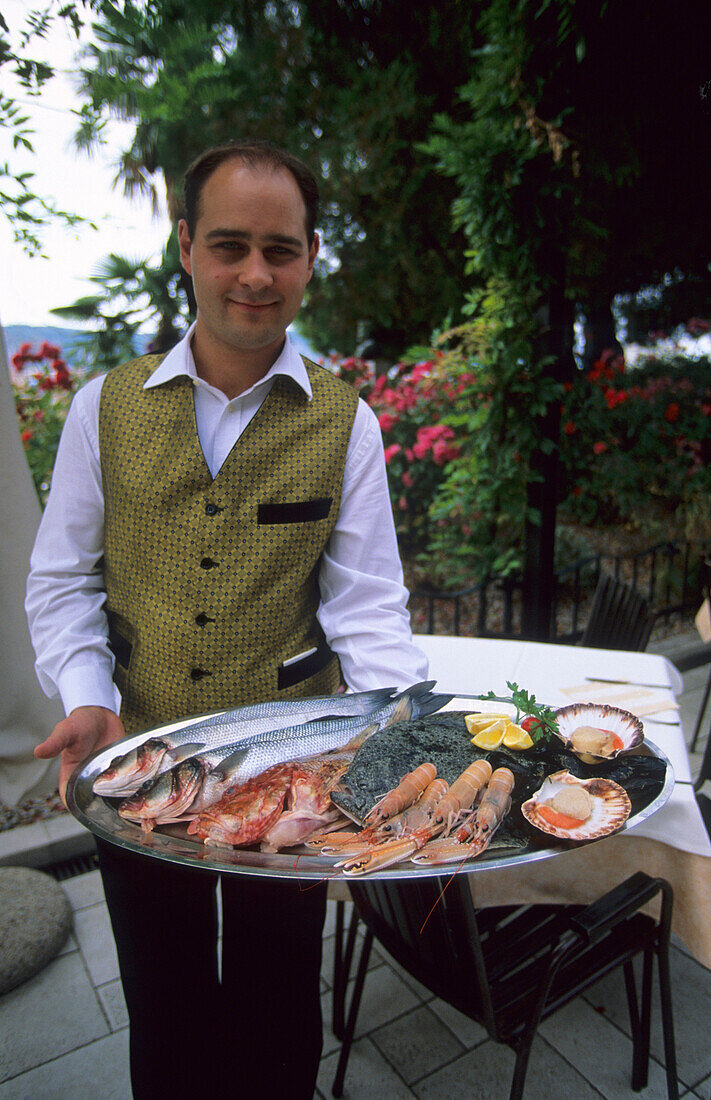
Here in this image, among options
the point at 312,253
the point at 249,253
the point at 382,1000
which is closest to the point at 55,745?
the point at 249,253

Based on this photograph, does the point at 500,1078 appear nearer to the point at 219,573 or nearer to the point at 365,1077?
the point at 365,1077

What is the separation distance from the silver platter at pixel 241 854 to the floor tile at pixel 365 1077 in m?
1.33

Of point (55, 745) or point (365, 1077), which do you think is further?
point (365, 1077)

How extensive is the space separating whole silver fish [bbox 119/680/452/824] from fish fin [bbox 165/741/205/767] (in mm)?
16

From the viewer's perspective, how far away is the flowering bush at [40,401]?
157 inches

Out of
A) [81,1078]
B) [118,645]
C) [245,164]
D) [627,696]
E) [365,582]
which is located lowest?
[81,1078]

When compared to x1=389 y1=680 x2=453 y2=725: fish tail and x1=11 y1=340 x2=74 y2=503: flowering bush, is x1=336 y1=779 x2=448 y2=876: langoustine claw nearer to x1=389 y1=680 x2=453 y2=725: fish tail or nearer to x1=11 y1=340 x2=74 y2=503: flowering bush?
x1=389 y1=680 x2=453 y2=725: fish tail

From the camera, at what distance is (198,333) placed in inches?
57.8

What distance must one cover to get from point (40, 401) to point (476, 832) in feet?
12.8

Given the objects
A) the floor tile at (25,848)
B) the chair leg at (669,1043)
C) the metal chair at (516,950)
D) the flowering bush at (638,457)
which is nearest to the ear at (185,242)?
the metal chair at (516,950)

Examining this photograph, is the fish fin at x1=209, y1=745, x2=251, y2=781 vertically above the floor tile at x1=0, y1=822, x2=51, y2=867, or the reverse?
the fish fin at x1=209, y1=745, x2=251, y2=781

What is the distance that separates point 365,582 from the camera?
151 centimetres

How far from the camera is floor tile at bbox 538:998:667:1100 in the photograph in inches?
71.2

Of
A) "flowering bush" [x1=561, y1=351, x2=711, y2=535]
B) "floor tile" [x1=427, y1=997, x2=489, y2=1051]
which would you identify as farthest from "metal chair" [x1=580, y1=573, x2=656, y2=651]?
"flowering bush" [x1=561, y1=351, x2=711, y2=535]
